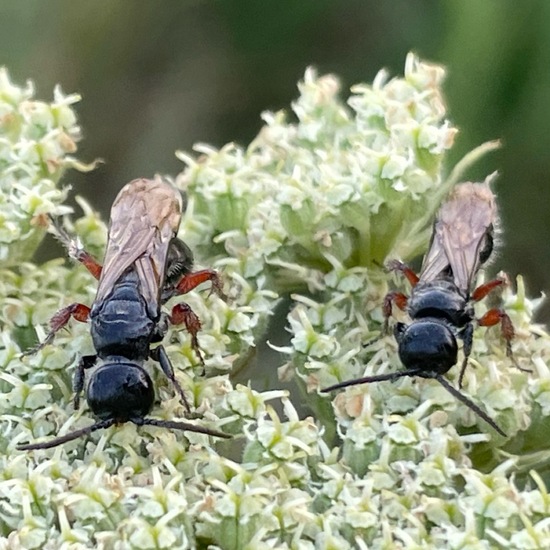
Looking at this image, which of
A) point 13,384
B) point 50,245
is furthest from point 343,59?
point 13,384

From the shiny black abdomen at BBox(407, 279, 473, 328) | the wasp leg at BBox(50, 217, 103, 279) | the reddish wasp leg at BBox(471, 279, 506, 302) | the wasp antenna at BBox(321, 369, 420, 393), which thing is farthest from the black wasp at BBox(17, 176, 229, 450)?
the reddish wasp leg at BBox(471, 279, 506, 302)

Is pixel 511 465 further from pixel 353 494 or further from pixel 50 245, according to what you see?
pixel 50 245

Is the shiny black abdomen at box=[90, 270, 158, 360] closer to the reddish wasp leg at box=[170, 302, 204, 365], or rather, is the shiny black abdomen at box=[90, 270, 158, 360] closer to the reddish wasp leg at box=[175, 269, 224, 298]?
the reddish wasp leg at box=[170, 302, 204, 365]

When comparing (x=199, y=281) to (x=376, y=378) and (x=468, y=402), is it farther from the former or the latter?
(x=468, y=402)

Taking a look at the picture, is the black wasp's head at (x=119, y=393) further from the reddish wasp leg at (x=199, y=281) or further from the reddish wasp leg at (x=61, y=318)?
the reddish wasp leg at (x=199, y=281)

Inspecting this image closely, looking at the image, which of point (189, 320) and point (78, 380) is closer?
point (78, 380)

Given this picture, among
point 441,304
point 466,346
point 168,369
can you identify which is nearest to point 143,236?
point 168,369

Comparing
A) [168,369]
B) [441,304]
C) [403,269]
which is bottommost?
[168,369]
